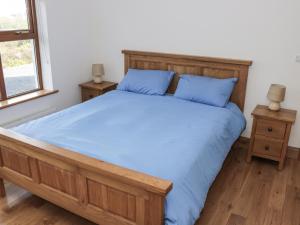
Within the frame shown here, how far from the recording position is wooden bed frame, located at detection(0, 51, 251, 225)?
1607 mm

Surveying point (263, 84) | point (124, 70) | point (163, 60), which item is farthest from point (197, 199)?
point (124, 70)

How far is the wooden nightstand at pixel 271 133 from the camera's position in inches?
110

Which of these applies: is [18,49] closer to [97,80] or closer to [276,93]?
[97,80]

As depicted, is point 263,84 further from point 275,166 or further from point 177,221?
point 177,221

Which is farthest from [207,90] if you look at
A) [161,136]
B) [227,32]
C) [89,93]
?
[89,93]

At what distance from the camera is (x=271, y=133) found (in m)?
2.86

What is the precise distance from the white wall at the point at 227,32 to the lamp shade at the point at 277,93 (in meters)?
0.20

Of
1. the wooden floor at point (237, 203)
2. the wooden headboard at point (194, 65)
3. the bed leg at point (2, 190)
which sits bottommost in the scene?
the wooden floor at point (237, 203)

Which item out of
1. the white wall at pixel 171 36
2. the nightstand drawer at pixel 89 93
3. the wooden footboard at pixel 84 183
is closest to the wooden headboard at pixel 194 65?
the white wall at pixel 171 36

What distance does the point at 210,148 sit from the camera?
89.9 inches

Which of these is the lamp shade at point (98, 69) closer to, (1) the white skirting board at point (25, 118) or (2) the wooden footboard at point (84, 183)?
(1) the white skirting board at point (25, 118)

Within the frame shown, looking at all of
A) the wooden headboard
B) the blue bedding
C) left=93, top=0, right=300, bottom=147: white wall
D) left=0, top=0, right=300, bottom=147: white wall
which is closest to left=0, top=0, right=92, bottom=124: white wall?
left=0, top=0, right=300, bottom=147: white wall

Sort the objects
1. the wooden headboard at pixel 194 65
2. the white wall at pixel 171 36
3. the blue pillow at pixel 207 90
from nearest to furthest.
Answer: the white wall at pixel 171 36
the blue pillow at pixel 207 90
the wooden headboard at pixel 194 65

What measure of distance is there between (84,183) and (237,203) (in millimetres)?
1308
